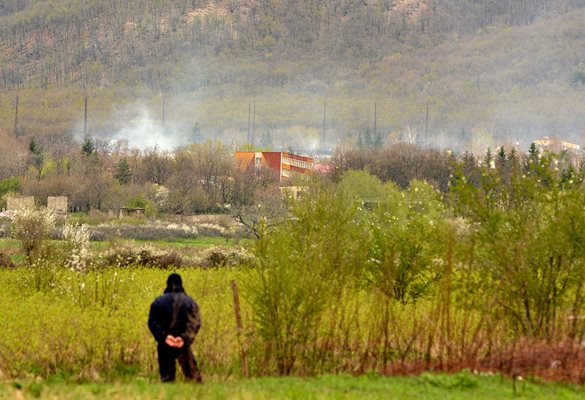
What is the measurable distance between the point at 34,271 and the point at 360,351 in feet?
54.3

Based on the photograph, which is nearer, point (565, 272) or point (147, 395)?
point (147, 395)

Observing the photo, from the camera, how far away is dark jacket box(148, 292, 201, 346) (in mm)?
21625

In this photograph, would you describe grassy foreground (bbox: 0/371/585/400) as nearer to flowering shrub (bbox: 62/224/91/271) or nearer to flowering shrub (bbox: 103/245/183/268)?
flowering shrub (bbox: 62/224/91/271)

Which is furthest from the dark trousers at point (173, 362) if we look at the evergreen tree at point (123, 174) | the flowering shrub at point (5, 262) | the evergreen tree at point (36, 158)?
the evergreen tree at point (36, 158)

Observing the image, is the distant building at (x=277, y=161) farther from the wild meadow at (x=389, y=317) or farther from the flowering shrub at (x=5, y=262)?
the wild meadow at (x=389, y=317)

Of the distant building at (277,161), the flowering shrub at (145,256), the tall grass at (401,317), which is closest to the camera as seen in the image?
the tall grass at (401,317)

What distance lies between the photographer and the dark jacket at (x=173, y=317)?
21.6 metres

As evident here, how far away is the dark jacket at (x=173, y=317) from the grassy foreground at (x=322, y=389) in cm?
84

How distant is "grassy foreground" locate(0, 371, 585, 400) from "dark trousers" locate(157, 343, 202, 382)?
10.9 inches

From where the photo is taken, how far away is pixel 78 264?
40094 millimetres

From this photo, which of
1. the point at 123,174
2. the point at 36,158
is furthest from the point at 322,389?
the point at 36,158

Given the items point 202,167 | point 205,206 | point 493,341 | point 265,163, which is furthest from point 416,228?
point 265,163

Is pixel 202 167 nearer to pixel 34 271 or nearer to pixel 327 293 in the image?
pixel 34 271

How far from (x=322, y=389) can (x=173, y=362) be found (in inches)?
97.0
